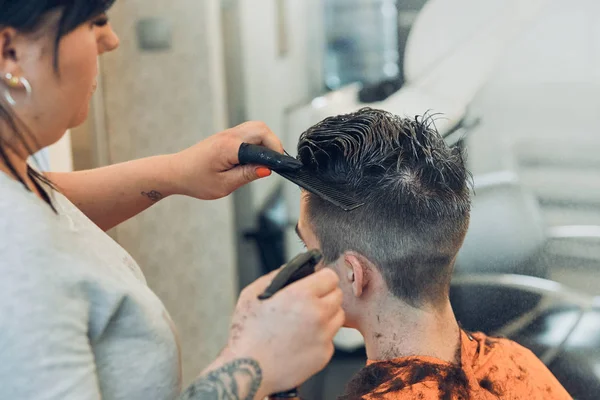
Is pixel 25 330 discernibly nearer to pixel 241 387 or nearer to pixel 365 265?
pixel 241 387

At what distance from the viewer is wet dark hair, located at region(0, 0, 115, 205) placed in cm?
71

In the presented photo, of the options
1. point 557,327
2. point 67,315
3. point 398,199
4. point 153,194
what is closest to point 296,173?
point 398,199

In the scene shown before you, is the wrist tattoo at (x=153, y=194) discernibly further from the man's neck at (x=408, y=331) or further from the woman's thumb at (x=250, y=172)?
the man's neck at (x=408, y=331)

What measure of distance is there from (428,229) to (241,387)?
1.86ft

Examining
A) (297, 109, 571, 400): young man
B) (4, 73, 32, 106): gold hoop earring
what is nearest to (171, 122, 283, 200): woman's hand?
(297, 109, 571, 400): young man

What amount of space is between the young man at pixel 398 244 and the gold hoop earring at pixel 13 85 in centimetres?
60

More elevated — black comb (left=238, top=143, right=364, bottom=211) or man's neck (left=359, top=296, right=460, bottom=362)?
black comb (left=238, top=143, right=364, bottom=211)

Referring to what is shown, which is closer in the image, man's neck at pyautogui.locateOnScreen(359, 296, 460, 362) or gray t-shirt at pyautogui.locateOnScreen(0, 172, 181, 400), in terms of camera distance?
gray t-shirt at pyautogui.locateOnScreen(0, 172, 181, 400)

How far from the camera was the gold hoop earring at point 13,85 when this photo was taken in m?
0.74

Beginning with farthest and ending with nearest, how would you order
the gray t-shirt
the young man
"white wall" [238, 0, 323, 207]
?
"white wall" [238, 0, 323, 207]
the young man
the gray t-shirt

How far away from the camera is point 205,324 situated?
Result: 2262mm

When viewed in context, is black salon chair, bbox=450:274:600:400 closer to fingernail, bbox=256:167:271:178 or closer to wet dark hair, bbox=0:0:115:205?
fingernail, bbox=256:167:271:178

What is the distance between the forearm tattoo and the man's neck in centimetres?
48

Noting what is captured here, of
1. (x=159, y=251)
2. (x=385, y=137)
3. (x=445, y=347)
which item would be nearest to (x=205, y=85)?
(x=159, y=251)
